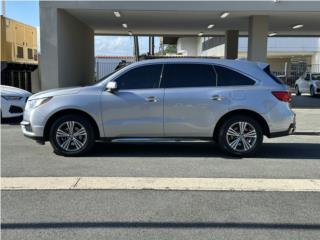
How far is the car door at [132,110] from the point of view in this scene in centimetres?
835

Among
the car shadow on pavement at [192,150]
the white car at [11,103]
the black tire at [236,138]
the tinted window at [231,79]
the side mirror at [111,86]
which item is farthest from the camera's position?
the white car at [11,103]

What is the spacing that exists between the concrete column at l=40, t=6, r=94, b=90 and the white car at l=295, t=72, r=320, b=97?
45.9 ft

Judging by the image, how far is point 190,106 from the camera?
27.5 ft

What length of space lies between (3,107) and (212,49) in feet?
100

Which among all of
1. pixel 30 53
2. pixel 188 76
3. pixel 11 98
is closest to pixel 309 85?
pixel 30 53

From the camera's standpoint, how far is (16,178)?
6766 mm

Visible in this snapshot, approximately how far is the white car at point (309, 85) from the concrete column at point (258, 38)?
10022 millimetres

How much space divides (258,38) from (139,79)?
10425mm

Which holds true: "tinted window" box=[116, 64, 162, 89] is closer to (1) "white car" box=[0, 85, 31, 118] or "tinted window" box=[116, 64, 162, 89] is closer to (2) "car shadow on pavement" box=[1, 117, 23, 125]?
(1) "white car" box=[0, 85, 31, 118]

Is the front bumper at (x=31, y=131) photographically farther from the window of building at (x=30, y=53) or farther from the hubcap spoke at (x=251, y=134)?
the window of building at (x=30, y=53)

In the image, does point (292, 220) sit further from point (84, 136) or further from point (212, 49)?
point (212, 49)

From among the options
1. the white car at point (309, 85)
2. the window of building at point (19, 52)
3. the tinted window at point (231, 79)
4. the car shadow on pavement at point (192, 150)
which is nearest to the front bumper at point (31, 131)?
the car shadow on pavement at point (192, 150)

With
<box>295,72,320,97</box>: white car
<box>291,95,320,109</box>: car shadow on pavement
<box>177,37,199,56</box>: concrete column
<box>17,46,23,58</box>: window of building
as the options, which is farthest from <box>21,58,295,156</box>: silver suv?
<box>177,37,199,56</box>: concrete column

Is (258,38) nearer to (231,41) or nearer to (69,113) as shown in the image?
(231,41)
